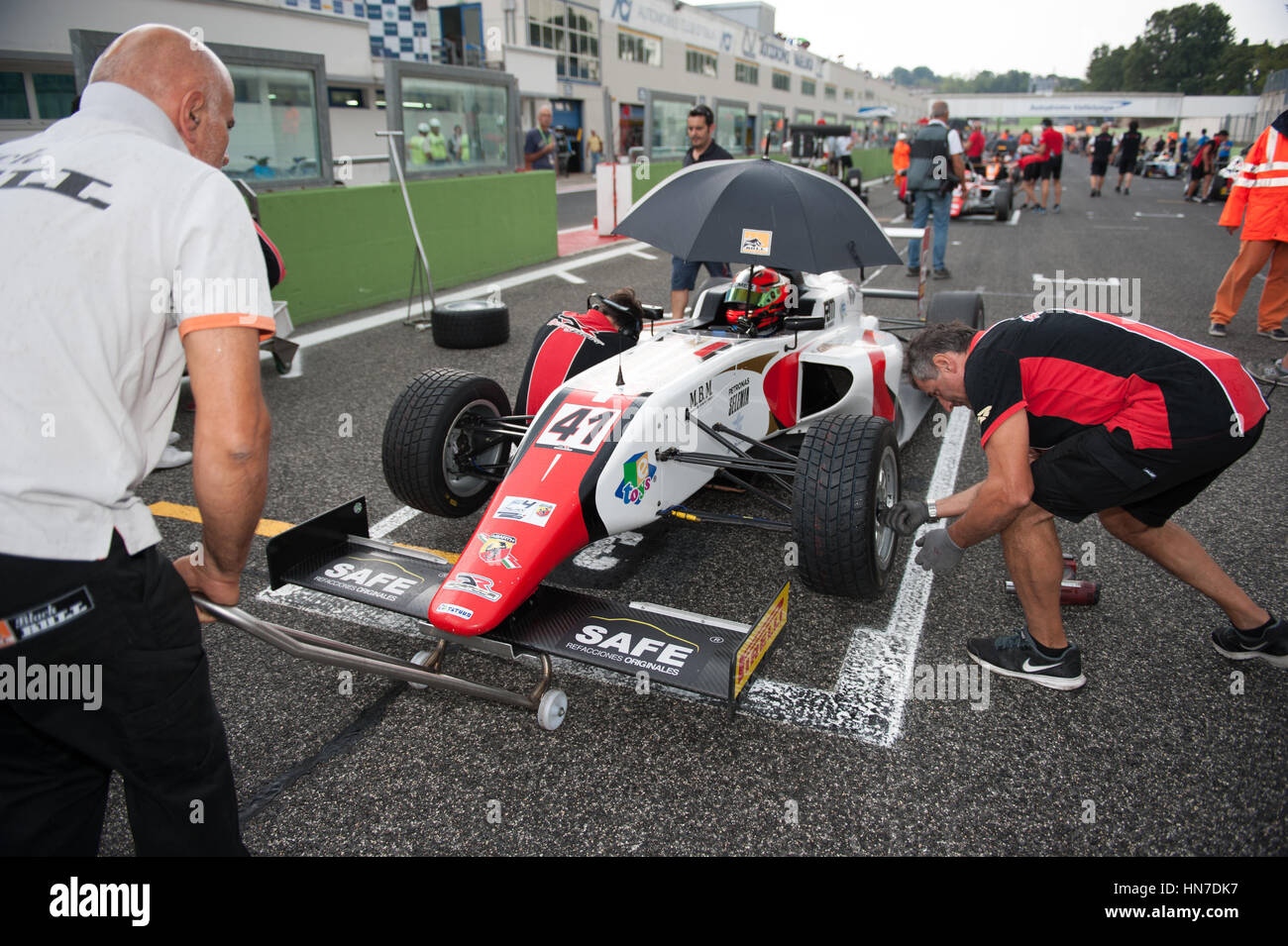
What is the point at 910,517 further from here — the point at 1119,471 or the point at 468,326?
the point at 468,326

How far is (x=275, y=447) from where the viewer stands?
5102 mm

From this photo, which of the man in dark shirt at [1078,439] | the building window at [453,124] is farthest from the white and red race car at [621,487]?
the building window at [453,124]

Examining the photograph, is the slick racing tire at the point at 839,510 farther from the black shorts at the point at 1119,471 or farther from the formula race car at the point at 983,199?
the formula race car at the point at 983,199

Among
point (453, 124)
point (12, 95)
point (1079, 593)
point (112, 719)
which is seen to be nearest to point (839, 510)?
point (1079, 593)

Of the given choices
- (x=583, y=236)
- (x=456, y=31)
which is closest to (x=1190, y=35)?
(x=456, y=31)

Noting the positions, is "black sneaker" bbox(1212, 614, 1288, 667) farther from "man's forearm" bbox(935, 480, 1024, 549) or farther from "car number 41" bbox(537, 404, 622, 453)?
"car number 41" bbox(537, 404, 622, 453)

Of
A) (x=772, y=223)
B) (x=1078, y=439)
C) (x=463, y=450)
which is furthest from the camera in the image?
Result: (x=772, y=223)

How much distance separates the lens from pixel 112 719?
4.75 ft

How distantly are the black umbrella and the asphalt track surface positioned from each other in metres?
1.38

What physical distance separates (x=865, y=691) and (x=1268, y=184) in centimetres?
649

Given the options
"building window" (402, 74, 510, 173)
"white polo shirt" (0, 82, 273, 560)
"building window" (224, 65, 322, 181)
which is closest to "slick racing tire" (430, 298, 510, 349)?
"building window" (224, 65, 322, 181)

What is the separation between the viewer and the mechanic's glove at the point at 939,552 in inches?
117

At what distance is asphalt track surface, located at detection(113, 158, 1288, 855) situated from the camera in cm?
235

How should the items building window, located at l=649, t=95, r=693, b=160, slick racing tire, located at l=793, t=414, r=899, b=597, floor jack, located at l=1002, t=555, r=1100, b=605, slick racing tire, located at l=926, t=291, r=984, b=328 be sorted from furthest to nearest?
1. building window, located at l=649, t=95, r=693, b=160
2. slick racing tire, located at l=926, t=291, r=984, b=328
3. floor jack, located at l=1002, t=555, r=1100, b=605
4. slick racing tire, located at l=793, t=414, r=899, b=597
